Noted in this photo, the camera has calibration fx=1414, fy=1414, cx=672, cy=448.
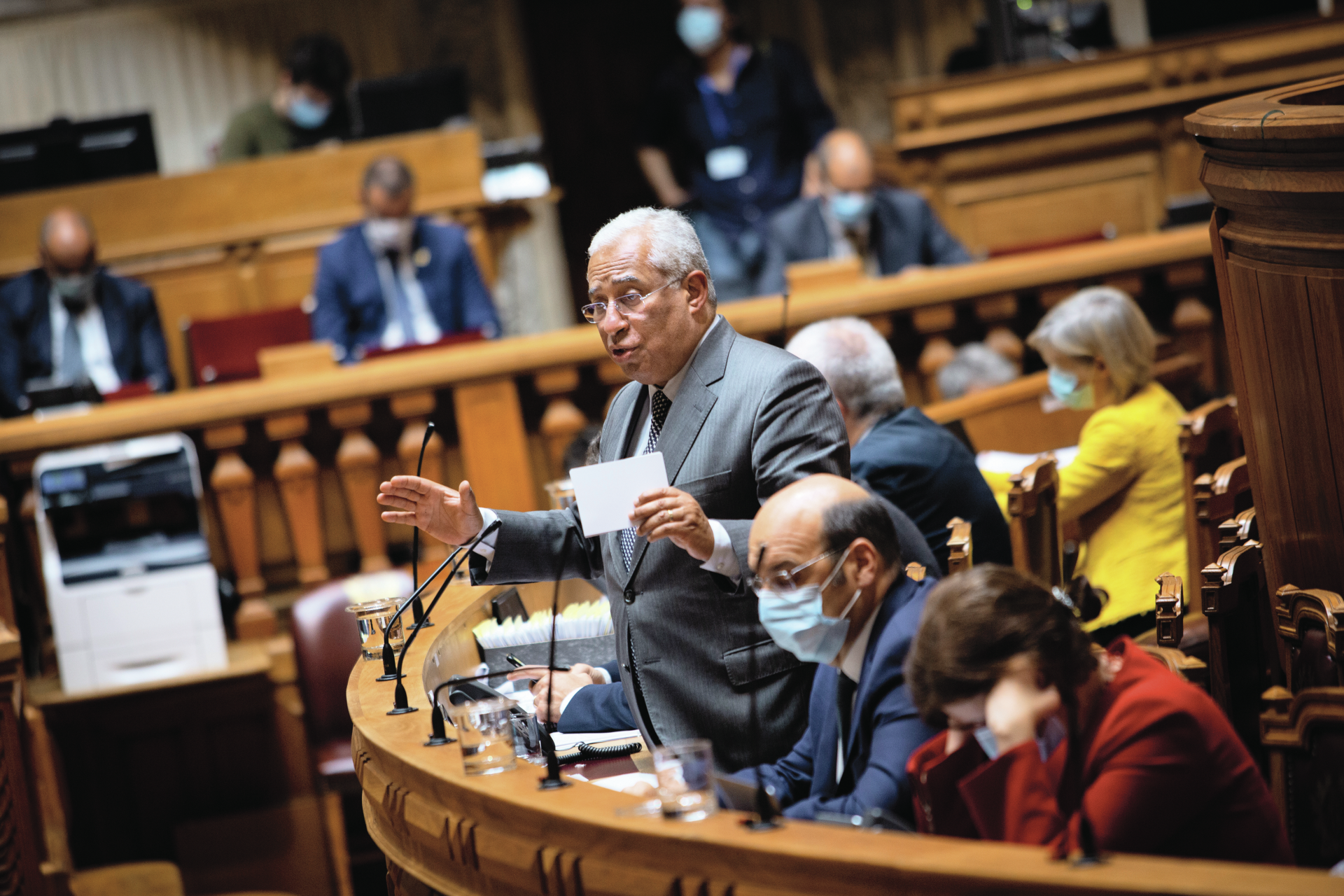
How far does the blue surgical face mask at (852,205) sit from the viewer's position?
18.0ft

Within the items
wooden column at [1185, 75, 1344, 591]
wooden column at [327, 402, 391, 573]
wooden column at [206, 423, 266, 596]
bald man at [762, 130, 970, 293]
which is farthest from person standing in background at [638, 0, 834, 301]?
wooden column at [1185, 75, 1344, 591]

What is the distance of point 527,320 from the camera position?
27.9ft

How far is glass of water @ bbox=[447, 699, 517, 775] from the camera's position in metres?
1.88

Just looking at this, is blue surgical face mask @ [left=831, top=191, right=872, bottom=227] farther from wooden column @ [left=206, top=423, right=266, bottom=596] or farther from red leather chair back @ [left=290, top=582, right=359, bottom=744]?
red leather chair back @ [left=290, top=582, right=359, bottom=744]

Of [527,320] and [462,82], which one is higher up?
[462,82]

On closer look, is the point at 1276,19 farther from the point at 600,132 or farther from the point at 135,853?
the point at 135,853

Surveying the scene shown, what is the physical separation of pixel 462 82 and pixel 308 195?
35.5 inches

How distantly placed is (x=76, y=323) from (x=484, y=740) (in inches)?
168

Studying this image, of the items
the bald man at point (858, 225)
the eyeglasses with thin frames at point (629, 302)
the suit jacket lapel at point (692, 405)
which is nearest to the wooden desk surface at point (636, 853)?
the suit jacket lapel at point (692, 405)

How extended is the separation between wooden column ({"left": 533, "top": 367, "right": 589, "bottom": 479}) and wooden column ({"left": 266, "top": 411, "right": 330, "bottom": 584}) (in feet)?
2.22

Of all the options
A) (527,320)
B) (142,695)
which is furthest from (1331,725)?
(527,320)

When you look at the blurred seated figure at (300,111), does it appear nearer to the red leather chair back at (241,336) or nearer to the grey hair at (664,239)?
the red leather chair back at (241,336)

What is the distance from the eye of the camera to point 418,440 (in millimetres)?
4008

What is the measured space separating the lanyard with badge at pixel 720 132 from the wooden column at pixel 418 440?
2.66 metres
